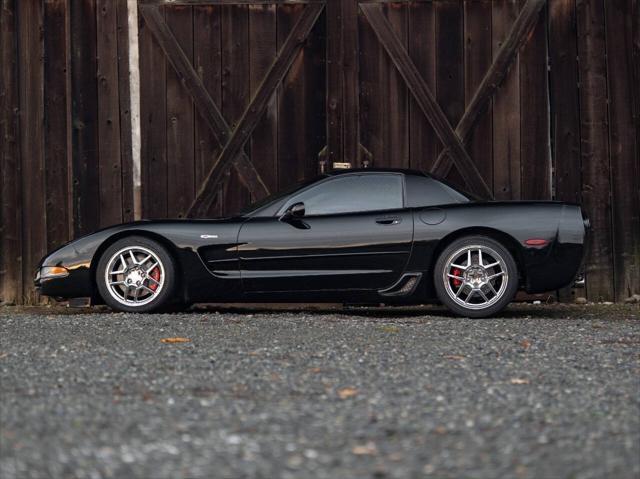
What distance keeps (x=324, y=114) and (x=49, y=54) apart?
8.68ft

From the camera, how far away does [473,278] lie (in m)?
8.41

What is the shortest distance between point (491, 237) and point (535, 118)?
2474mm

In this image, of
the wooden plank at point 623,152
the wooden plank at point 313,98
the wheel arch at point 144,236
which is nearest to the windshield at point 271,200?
the wheel arch at point 144,236

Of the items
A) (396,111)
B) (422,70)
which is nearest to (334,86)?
(396,111)

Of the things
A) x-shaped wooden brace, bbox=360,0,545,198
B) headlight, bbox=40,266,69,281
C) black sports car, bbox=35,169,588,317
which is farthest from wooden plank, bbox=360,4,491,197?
headlight, bbox=40,266,69,281

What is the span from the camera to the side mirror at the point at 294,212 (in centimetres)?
854

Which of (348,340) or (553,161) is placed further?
(553,161)

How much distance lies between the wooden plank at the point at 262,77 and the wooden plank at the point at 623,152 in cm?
309

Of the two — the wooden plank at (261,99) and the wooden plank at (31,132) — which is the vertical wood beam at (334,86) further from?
the wooden plank at (31,132)

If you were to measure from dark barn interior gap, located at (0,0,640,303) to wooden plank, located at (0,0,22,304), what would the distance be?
0.5 inches

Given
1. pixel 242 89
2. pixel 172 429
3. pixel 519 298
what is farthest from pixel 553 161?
pixel 172 429

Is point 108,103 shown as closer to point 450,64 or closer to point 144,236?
point 144,236

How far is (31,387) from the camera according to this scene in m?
5.01

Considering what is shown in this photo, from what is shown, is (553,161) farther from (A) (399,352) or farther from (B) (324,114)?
(A) (399,352)
